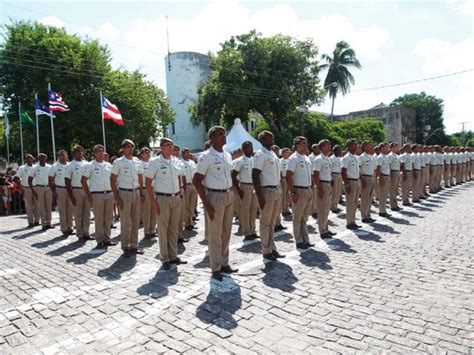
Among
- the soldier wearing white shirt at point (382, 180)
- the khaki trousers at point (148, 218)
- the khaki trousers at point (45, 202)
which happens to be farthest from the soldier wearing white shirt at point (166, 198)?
the soldier wearing white shirt at point (382, 180)

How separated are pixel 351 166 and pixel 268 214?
3.50 meters

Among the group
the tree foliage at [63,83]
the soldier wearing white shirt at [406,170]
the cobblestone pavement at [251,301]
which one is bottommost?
the cobblestone pavement at [251,301]

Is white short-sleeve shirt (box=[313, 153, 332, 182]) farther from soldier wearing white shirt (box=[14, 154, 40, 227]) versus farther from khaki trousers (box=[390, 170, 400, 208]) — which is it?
soldier wearing white shirt (box=[14, 154, 40, 227])

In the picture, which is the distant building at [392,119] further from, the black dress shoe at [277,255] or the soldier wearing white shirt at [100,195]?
the black dress shoe at [277,255]

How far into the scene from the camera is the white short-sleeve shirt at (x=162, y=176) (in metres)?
5.82

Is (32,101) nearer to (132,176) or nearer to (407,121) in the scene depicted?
(132,176)

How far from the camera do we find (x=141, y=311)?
4156 mm

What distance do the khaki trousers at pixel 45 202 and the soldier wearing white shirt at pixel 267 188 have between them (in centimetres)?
664

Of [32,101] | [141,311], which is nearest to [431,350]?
[141,311]

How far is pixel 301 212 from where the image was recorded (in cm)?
668

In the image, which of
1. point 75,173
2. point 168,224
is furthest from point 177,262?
point 75,173

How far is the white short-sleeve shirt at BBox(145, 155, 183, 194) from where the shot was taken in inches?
229

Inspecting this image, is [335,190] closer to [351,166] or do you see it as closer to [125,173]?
[351,166]

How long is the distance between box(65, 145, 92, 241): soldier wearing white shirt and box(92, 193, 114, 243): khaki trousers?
0.86 meters
